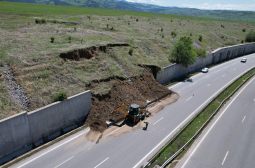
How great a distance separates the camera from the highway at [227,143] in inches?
613

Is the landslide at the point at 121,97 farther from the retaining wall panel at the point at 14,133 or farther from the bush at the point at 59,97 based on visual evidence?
the retaining wall panel at the point at 14,133

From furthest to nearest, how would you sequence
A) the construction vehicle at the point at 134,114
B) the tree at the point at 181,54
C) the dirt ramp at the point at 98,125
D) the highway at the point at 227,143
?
the tree at the point at 181,54
the construction vehicle at the point at 134,114
the dirt ramp at the point at 98,125
the highway at the point at 227,143

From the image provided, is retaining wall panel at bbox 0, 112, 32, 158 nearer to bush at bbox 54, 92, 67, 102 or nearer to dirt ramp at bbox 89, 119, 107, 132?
bush at bbox 54, 92, 67, 102

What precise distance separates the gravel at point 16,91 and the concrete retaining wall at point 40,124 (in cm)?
198

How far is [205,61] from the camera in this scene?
4778 cm

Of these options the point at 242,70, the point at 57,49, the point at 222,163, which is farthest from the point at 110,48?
the point at 242,70

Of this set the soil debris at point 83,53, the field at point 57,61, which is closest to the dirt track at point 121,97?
the field at point 57,61

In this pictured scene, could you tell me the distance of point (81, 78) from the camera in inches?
899

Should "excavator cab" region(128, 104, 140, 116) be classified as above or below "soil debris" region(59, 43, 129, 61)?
Answer: below

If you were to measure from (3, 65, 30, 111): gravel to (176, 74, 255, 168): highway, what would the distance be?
15.0 metres

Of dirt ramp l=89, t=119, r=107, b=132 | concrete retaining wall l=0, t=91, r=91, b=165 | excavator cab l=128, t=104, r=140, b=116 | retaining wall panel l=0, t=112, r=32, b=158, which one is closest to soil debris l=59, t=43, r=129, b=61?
concrete retaining wall l=0, t=91, r=91, b=165

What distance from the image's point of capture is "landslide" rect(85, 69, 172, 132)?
20.7 meters

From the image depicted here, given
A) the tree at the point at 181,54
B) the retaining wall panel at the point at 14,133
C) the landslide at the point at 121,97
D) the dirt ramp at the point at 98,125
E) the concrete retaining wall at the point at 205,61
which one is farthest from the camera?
the tree at the point at 181,54

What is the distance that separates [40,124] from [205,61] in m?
43.0
